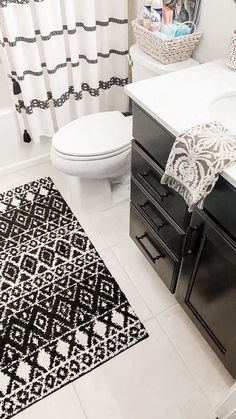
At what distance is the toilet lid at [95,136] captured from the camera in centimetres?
153

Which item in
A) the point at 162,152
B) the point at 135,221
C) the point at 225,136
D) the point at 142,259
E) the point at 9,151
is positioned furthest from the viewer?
the point at 9,151

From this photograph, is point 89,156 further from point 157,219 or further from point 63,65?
point 63,65

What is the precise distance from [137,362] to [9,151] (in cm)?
142

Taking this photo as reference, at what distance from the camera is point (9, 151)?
6.71 ft

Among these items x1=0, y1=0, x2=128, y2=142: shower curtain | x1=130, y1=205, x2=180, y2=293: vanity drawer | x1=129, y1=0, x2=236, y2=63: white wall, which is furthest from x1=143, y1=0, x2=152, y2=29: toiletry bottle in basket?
x1=130, y1=205, x2=180, y2=293: vanity drawer

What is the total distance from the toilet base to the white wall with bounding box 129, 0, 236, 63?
79 cm

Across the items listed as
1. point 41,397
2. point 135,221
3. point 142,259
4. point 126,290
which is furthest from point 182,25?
point 41,397

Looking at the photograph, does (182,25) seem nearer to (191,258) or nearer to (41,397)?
(191,258)

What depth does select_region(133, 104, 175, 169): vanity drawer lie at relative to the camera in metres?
1.00

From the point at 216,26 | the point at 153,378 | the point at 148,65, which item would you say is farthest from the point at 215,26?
the point at 153,378

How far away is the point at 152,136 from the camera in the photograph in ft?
3.49

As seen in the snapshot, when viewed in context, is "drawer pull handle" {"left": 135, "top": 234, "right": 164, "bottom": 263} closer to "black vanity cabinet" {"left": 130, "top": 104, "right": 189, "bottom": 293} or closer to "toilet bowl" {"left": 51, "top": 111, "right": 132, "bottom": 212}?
"black vanity cabinet" {"left": 130, "top": 104, "right": 189, "bottom": 293}

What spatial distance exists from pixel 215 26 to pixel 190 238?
0.87 meters

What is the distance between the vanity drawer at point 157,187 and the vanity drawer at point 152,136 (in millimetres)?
34
